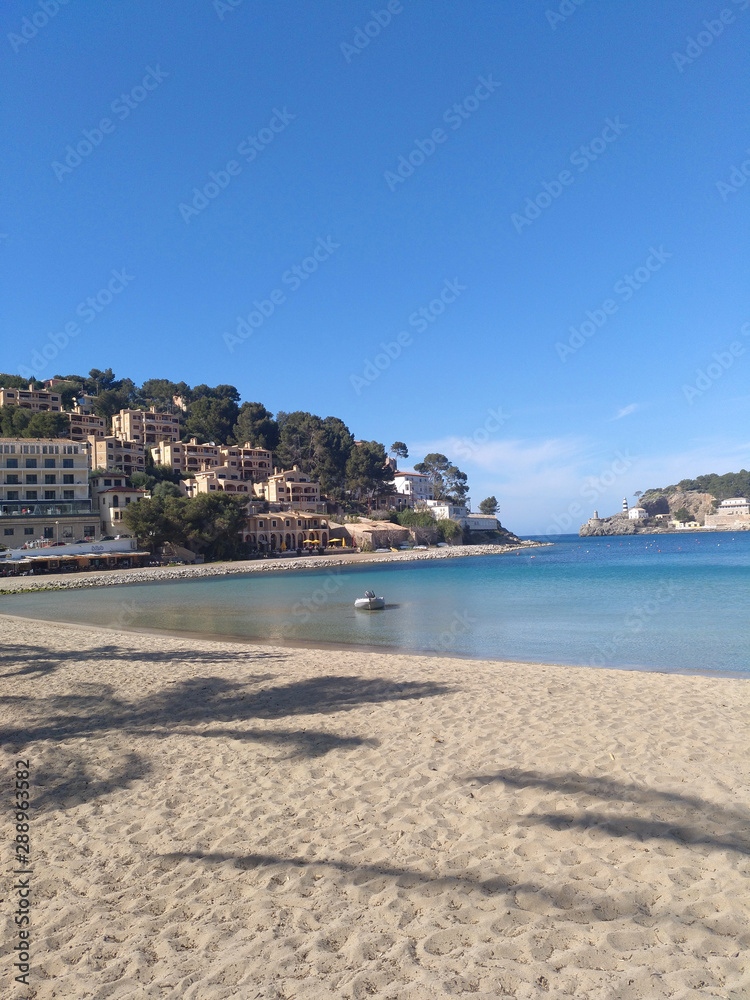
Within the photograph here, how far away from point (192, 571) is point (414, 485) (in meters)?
74.6

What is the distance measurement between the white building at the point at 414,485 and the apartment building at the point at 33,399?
203 feet

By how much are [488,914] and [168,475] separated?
8710cm

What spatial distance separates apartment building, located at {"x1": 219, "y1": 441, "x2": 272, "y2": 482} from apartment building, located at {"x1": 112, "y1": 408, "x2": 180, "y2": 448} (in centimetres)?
1110

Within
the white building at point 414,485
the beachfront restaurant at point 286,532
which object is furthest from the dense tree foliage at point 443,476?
the beachfront restaurant at point 286,532

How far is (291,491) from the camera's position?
89.8 meters

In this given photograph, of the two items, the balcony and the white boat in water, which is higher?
the balcony

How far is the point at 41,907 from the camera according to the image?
165 inches

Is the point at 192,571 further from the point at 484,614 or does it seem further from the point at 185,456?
the point at 484,614

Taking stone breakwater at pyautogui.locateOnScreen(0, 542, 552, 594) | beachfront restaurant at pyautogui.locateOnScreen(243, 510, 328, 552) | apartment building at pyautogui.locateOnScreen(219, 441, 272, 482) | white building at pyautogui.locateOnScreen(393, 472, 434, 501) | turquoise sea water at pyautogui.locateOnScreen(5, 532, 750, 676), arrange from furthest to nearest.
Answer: white building at pyautogui.locateOnScreen(393, 472, 434, 501)
apartment building at pyautogui.locateOnScreen(219, 441, 272, 482)
beachfront restaurant at pyautogui.locateOnScreen(243, 510, 328, 552)
stone breakwater at pyautogui.locateOnScreen(0, 542, 552, 594)
turquoise sea water at pyautogui.locateOnScreen(5, 532, 750, 676)

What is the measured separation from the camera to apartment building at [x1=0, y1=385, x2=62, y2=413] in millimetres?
88438

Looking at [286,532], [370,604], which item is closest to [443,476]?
[286,532]

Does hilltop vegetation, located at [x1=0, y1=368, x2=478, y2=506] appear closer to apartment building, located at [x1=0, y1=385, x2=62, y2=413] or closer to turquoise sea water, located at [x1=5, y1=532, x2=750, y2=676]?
apartment building, located at [x1=0, y1=385, x2=62, y2=413]

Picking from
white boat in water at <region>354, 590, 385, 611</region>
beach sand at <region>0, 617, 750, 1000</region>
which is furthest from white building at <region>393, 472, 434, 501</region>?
beach sand at <region>0, 617, 750, 1000</region>

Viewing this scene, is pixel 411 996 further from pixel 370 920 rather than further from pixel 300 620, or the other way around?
pixel 300 620
